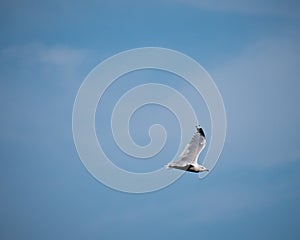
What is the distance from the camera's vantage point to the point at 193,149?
18.1 feet

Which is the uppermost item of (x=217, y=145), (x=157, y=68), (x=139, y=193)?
(x=157, y=68)

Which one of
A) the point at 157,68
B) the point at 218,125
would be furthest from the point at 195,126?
the point at 157,68

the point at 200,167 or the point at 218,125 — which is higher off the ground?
the point at 218,125

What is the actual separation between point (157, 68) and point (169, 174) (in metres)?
0.95

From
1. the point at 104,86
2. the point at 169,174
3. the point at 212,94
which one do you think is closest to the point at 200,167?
the point at 169,174

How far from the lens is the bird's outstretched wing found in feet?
17.9

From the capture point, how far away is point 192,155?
553 centimetres

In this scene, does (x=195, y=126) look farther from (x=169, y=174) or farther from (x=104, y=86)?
(x=104, y=86)

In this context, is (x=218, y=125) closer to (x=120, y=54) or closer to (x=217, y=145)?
(x=217, y=145)

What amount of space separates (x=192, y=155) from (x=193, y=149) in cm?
5

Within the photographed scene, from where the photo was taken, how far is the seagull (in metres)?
5.47

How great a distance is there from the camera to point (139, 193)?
572 centimetres

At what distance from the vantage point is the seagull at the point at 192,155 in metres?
5.47

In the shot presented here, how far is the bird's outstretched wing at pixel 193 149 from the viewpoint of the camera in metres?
5.46
